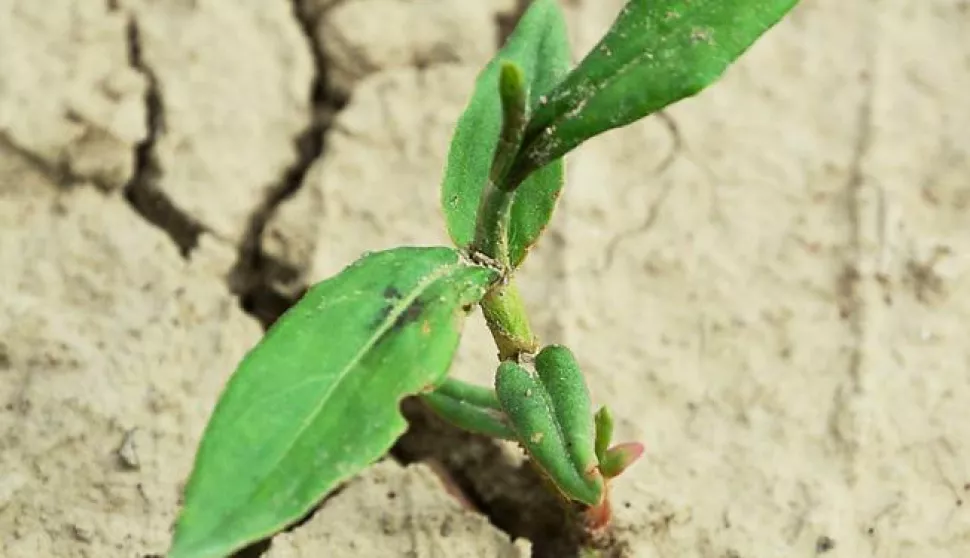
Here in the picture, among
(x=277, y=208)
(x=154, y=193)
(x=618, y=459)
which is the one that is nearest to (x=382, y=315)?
(x=618, y=459)

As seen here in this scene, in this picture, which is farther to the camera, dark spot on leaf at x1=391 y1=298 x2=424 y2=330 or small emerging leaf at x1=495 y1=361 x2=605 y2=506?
small emerging leaf at x1=495 y1=361 x2=605 y2=506

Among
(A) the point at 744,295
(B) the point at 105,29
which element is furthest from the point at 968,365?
(B) the point at 105,29

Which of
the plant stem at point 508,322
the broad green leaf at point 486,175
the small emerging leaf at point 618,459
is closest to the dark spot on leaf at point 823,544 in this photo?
the small emerging leaf at point 618,459

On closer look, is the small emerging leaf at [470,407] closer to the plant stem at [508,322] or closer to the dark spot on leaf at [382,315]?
the plant stem at [508,322]

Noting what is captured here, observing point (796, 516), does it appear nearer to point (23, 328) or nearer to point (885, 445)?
point (885, 445)

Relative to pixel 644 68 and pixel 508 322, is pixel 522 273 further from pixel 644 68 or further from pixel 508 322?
pixel 644 68

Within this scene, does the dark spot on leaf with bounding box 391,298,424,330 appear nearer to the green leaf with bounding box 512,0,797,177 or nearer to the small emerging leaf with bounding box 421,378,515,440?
the green leaf with bounding box 512,0,797,177

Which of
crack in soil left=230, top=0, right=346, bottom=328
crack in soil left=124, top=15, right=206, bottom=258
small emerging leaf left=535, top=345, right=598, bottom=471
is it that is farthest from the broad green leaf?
crack in soil left=124, top=15, right=206, bottom=258
